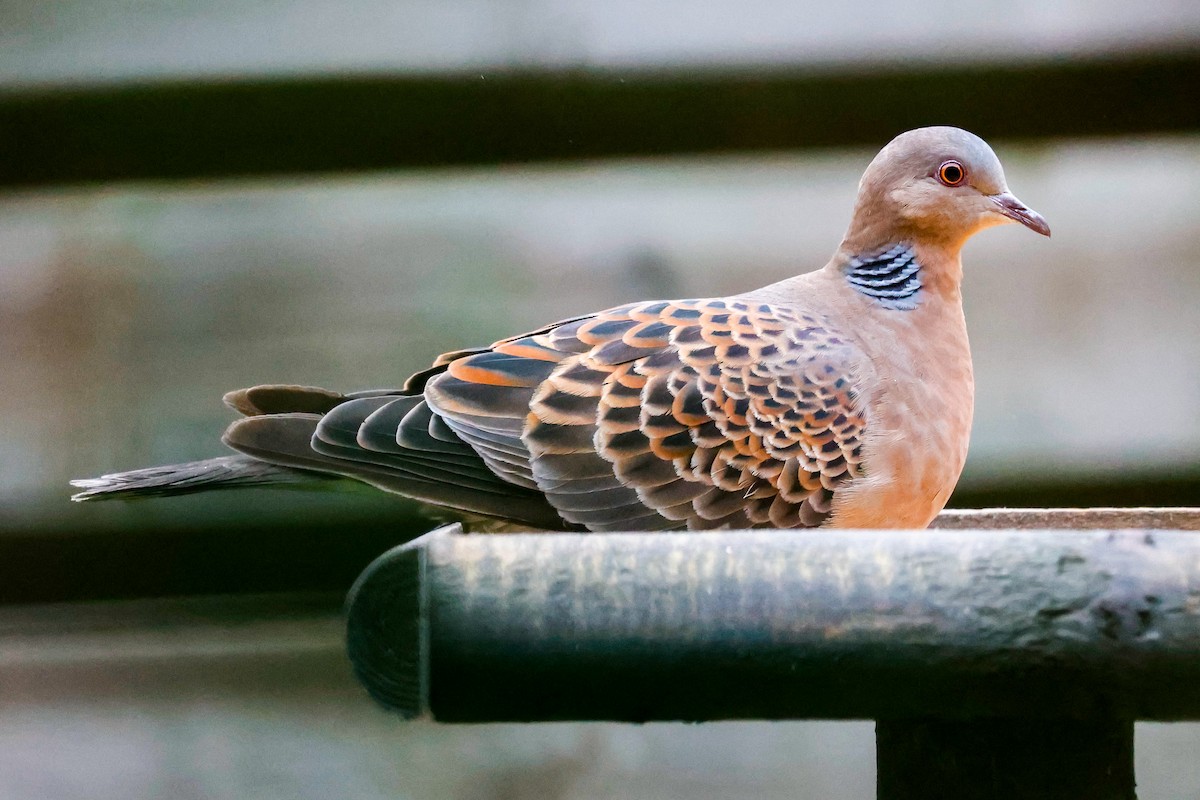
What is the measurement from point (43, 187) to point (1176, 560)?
1714 mm

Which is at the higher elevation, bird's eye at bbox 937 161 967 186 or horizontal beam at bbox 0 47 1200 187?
horizontal beam at bbox 0 47 1200 187

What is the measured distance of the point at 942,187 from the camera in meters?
1.28

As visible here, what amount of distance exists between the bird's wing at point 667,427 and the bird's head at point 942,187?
0.26 meters

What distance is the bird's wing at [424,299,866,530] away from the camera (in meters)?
1.09

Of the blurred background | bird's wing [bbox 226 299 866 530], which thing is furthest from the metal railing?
the blurred background

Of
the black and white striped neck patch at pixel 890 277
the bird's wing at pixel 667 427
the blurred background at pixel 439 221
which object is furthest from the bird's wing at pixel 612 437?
the blurred background at pixel 439 221

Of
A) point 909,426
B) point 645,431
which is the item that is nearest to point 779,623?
point 645,431

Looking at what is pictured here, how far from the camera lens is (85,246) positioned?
5.59ft

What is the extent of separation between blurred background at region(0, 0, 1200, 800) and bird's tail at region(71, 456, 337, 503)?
559 mm

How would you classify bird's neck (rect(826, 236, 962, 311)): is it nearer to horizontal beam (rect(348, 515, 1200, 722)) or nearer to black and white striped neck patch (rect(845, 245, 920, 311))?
black and white striped neck patch (rect(845, 245, 920, 311))

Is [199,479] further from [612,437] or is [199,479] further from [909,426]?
[909,426]

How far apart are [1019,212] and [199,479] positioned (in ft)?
3.21

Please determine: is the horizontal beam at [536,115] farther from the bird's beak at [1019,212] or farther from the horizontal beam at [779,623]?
the horizontal beam at [779,623]

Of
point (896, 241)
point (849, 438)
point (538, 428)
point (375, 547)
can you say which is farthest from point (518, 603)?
point (375, 547)
